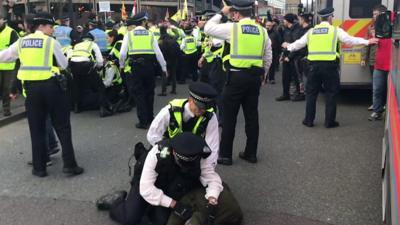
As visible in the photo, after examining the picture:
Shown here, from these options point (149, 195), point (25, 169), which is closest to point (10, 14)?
point (25, 169)

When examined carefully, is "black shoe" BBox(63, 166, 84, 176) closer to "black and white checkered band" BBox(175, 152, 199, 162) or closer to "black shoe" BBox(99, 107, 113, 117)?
"black and white checkered band" BBox(175, 152, 199, 162)

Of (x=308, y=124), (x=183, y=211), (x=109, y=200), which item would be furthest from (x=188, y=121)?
(x=308, y=124)

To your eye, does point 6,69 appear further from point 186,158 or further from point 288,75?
point 186,158

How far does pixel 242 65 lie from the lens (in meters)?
5.43

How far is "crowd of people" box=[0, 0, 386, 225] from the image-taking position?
12.3ft

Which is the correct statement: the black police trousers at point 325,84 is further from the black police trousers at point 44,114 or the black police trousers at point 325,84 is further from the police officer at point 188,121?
the black police trousers at point 44,114

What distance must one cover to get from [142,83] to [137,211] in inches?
155

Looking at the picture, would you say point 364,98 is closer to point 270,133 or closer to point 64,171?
point 270,133

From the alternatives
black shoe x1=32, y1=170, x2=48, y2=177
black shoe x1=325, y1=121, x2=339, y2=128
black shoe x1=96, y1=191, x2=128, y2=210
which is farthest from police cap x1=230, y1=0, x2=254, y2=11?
black shoe x1=32, y1=170, x2=48, y2=177

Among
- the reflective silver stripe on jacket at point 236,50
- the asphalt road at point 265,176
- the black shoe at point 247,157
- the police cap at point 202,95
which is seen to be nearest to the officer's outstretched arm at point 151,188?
the police cap at point 202,95

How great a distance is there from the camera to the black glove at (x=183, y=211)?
3619mm

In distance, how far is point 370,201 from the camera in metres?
4.48

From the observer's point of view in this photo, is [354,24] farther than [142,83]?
Yes

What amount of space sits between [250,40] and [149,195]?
2.45m
